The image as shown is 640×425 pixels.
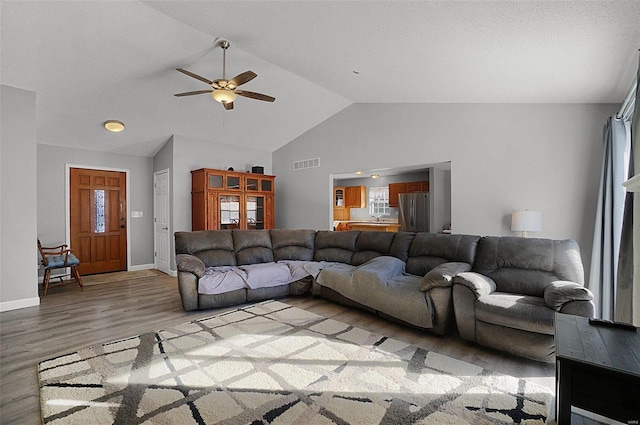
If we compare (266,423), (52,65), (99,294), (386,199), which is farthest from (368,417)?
(386,199)

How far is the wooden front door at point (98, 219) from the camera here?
19.0ft

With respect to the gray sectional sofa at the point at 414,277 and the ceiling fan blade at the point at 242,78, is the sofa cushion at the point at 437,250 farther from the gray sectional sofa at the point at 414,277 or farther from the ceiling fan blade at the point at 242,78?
the ceiling fan blade at the point at 242,78

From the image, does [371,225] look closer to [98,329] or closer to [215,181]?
[215,181]

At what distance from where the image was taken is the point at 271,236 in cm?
502

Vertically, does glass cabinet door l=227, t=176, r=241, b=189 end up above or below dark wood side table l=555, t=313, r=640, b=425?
above

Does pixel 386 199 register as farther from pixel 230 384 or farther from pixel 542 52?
pixel 230 384

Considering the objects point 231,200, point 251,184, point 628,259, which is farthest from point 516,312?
point 251,184

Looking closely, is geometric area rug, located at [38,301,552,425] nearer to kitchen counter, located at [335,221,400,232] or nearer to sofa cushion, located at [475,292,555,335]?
sofa cushion, located at [475,292,555,335]

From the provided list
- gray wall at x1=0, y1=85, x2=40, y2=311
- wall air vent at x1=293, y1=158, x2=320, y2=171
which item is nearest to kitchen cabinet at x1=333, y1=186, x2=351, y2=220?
wall air vent at x1=293, y1=158, x2=320, y2=171

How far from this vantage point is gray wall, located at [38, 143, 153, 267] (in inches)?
212

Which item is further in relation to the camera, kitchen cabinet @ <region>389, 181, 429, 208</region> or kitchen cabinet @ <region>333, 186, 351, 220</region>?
kitchen cabinet @ <region>333, 186, 351, 220</region>

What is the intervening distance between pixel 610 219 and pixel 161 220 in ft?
22.8

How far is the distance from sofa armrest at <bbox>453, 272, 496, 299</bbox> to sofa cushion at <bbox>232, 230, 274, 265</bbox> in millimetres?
2829

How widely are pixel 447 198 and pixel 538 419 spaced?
5813 millimetres
